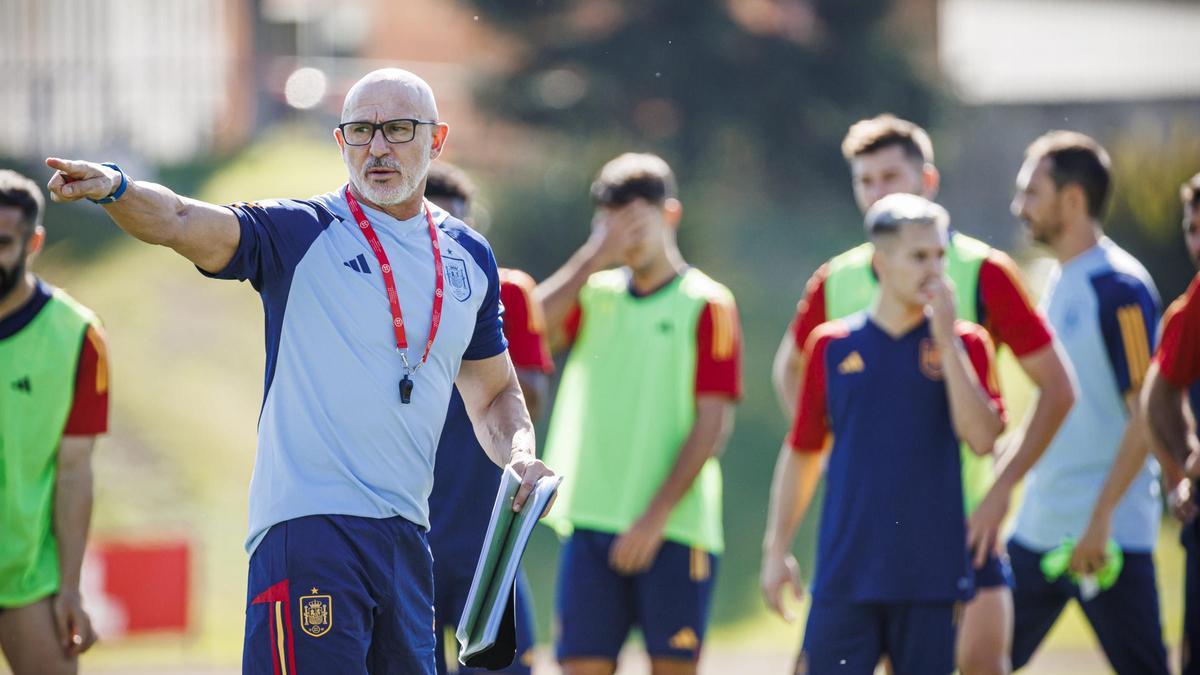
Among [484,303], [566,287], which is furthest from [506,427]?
[566,287]

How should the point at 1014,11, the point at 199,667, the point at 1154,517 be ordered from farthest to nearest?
the point at 1014,11 < the point at 199,667 < the point at 1154,517

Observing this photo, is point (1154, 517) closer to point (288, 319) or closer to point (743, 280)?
point (288, 319)

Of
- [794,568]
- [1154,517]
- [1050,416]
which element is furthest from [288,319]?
[1154,517]

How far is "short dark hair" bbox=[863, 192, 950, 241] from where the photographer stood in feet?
22.2

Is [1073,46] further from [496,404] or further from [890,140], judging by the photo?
[496,404]

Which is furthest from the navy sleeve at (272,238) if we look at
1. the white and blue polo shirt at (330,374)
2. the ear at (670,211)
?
the ear at (670,211)

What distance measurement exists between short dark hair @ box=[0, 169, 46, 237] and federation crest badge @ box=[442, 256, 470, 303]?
2453mm

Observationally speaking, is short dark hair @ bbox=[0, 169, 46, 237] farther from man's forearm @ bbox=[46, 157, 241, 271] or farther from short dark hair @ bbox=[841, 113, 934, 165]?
short dark hair @ bbox=[841, 113, 934, 165]

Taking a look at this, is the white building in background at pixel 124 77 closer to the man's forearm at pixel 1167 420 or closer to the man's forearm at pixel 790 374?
the man's forearm at pixel 790 374

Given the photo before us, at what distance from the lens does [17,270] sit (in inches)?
273

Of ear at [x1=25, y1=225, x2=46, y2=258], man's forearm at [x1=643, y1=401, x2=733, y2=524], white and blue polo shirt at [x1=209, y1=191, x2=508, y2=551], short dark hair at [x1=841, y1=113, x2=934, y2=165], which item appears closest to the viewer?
white and blue polo shirt at [x1=209, y1=191, x2=508, y2=551]

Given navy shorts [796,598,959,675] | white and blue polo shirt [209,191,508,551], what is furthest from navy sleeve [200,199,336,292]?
navy shorts [796,598,959,675]

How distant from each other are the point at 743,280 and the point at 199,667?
1252 centimetres

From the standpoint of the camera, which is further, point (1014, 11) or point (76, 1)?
point (1014, 11)
